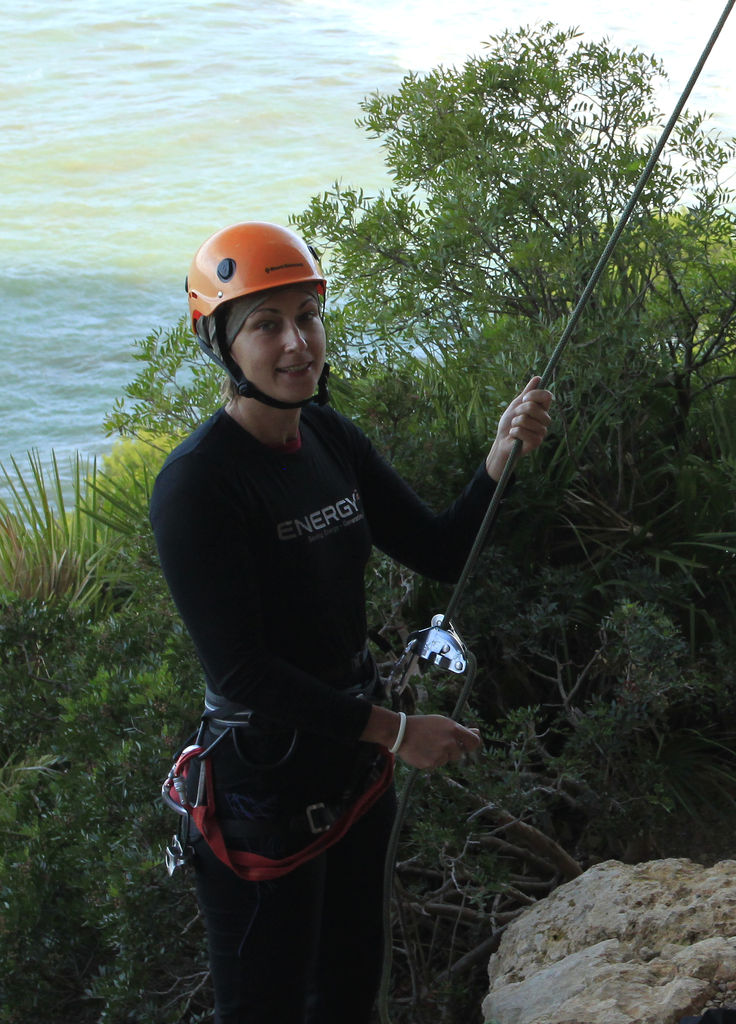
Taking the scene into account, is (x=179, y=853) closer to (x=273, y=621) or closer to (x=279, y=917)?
(x=279, y=917)

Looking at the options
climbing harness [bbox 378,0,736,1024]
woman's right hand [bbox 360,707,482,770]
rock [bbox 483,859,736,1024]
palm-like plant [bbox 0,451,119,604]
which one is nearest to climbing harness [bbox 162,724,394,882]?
climbing harness [bbox 378,0,736,1024]

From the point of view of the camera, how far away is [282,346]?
209cm

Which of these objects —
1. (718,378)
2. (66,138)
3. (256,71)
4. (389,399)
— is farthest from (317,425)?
(256,71)

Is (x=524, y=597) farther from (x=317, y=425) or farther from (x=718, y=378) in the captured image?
(x=317, y=425)

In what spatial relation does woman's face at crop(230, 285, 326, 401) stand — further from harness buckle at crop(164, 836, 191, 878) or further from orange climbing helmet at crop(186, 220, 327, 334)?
harness buckle at crop(164, 836, 191, 878)

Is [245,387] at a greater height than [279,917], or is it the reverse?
[245,387]

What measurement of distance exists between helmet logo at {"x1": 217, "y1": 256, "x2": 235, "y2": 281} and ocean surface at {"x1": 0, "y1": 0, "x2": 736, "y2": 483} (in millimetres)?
12849

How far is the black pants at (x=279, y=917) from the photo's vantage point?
7.24 feet

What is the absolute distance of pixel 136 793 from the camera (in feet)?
10.4

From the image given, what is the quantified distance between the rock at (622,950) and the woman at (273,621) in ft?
1.54

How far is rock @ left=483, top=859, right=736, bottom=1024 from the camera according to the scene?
195cm

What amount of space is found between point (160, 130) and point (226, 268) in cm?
2385

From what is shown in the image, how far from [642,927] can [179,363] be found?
9.07 ft

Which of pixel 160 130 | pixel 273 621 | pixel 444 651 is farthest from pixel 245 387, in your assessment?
pixel 160 130
